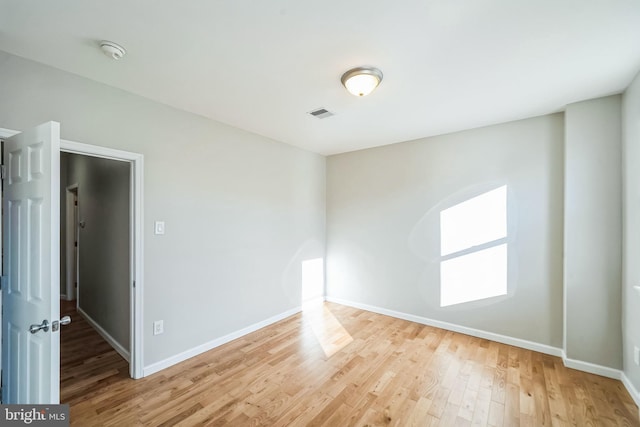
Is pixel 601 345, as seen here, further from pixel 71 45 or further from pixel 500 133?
pixel 71 45

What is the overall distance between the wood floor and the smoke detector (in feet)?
8.26

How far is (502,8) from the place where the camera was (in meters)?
1.43

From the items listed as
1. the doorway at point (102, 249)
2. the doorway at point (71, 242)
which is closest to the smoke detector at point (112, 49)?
the doorway at point (102, 249)

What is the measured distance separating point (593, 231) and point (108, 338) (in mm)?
5233

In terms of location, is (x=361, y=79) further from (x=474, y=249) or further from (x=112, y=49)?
(x=474, y=249)

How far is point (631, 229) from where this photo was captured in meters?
2.20

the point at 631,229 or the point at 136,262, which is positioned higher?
the point at 631,229

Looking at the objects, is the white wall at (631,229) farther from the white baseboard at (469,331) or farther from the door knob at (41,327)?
the door knob at (41,327)

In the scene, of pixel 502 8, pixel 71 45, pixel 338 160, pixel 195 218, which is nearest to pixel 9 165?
pixel 71 45

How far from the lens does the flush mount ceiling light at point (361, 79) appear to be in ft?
6.50

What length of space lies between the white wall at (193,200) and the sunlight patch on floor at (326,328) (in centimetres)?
32

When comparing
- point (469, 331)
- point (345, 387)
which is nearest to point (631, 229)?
point (469, 331)

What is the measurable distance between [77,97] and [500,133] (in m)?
4.11

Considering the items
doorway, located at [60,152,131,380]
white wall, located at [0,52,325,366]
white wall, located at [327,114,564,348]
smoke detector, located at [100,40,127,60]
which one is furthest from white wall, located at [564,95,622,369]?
doorway, located at [60,152,131,380]
